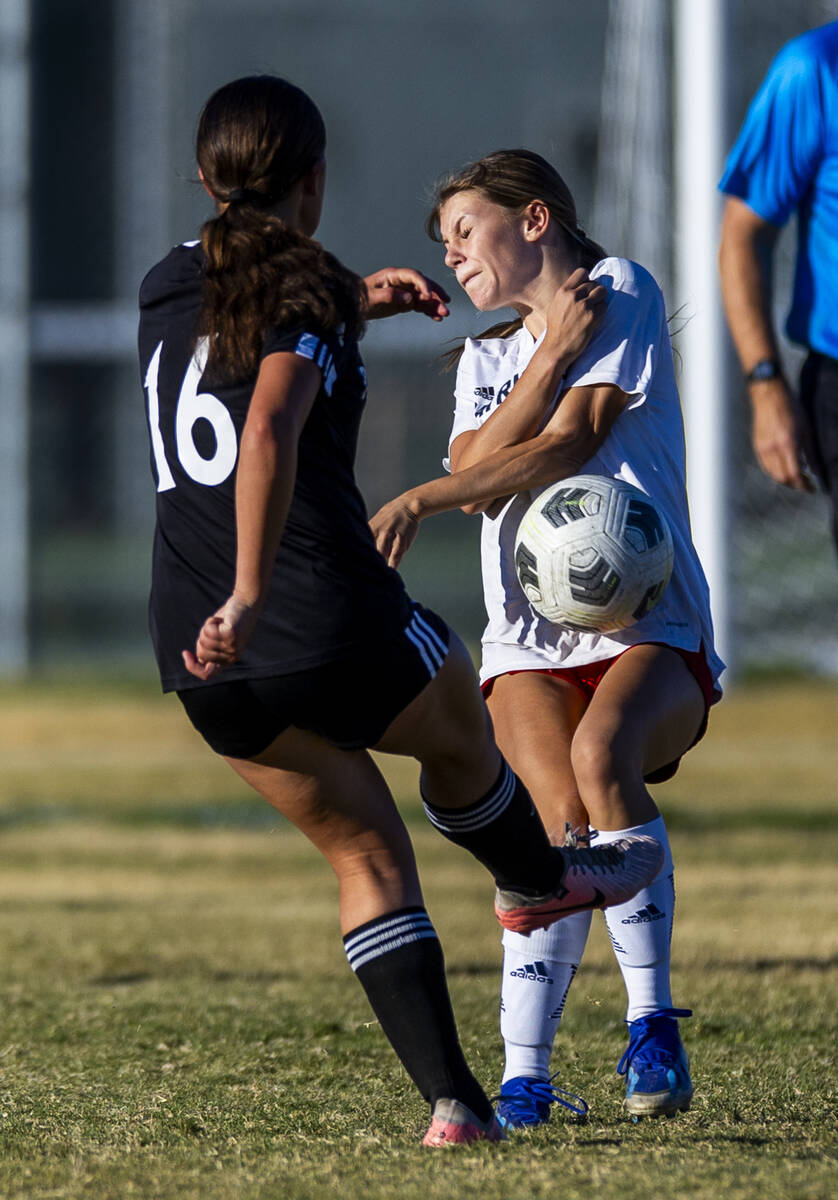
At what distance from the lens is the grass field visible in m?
2.87

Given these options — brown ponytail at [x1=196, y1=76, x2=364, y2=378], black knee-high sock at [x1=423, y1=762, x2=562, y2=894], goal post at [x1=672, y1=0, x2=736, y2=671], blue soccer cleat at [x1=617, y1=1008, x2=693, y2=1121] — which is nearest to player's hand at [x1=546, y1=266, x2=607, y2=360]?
brown ponytail at [x1=196, y1=76, x2=364, y2=378]

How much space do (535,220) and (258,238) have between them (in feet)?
2.78

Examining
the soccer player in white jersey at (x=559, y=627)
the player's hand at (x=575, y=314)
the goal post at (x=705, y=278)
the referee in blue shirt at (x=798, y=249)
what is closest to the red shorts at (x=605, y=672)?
the soccer player in white jersey at (x=559, y=627)

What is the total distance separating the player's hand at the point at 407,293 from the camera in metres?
3.35

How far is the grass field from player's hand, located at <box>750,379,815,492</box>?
1.32 metres

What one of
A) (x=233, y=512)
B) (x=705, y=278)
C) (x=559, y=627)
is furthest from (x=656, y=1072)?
(x=705, y=278)

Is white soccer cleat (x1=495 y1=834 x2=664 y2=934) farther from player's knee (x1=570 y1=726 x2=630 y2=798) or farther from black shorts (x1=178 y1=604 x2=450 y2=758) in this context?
black shorts (x1=178 y1=604 x2=450 y2=758)

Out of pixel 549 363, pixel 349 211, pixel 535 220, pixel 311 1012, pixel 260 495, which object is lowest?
pixel 311 1012

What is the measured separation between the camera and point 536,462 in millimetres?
3385

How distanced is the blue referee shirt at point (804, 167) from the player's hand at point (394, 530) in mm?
1420

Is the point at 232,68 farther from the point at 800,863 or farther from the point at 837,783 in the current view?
the point at 800,863

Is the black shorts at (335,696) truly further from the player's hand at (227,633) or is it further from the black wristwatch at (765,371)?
the black wristwatch at (765,371)

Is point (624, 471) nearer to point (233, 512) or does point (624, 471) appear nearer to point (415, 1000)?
point (233, 512)

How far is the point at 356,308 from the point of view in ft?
9.61
